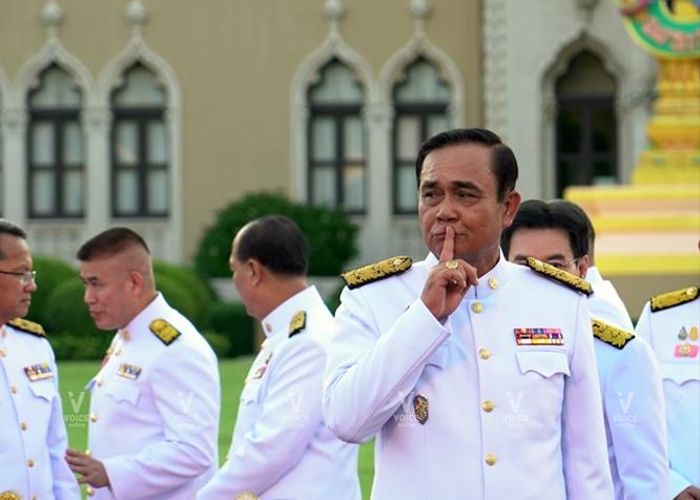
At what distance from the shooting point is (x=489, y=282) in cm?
465

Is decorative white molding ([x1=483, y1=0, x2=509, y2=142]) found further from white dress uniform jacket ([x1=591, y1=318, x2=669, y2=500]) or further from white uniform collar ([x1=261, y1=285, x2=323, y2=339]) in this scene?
white dress uniform jacket ([x1=591, y1=318, x2=669, y2=500])

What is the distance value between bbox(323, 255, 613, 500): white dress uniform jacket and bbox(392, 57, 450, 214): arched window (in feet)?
88.9

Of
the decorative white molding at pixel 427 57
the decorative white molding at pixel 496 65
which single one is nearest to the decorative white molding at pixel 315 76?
the decorative white molding at pixel 427 57

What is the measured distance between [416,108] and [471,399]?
27.4 metres

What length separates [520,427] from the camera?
14.8 feet

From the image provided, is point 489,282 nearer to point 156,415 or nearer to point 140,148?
point 156,415

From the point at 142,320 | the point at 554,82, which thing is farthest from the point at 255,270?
the point at 554,82

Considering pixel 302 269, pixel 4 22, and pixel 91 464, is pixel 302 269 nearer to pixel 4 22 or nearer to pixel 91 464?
pixel 91 464

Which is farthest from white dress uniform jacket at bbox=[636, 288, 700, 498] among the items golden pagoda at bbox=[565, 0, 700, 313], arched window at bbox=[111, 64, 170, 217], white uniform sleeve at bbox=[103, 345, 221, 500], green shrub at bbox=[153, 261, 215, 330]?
arched window at bbox=[111, 64, 170, 217]

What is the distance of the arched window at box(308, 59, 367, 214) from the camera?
32.0 metres

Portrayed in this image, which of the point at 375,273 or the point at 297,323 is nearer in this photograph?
the point at 375,273

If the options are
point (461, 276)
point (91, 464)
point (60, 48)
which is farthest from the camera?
point (60, 48)

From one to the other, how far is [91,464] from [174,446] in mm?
281

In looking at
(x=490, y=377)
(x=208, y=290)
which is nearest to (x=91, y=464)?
(x=490, y=377)
